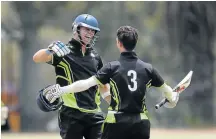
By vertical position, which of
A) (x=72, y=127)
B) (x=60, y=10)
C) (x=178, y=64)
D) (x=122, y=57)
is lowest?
(x=72, y=127)

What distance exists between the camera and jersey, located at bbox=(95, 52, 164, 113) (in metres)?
6.07

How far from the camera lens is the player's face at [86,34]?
23.0 ft

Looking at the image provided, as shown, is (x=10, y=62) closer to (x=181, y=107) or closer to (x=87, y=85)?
(x=181, y=107)

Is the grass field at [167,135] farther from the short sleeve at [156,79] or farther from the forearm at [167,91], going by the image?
the short sleeve at [156,79]

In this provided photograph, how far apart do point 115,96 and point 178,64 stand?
15767mm

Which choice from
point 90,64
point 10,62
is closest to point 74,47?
point 90,64

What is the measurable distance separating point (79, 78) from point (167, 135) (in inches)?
460

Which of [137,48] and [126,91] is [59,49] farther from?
[137,48]

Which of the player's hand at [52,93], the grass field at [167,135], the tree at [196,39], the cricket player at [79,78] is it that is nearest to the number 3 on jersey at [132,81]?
the player's hand at [52,93]

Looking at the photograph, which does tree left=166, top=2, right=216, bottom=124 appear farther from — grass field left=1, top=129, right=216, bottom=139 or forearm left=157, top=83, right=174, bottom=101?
forearm left=157, top=83, right=174, bottom=101

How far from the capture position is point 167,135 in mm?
18375

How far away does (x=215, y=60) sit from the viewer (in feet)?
72.0

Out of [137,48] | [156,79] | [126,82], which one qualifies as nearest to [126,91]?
[126,82]

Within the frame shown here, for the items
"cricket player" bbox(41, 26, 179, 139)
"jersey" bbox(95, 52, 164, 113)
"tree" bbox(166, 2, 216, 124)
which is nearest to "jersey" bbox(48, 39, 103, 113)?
"cricket player" bbox(41, 26, 179, 139)
